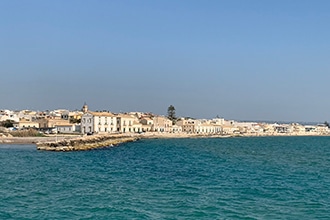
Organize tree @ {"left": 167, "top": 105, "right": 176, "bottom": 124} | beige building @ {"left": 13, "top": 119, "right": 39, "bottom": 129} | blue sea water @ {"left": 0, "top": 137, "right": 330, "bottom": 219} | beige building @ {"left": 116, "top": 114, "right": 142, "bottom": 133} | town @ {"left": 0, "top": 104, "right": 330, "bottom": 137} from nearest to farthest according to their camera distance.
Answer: blue sea water @ {"left": 0, "top": 137, "right": 330, "bottom": 219}, town @ {"left": 0, "top": 104, "right": 330, "bottom": 137}, beige building @ {"left": 13, "top": 119, "right": 39, "bottom": 129}, beige building @ {"left": 116, "top": 114, "right": 142, "bottom": 133}, tree @ {"left": 167, "top": 105, "right": 176, "bottom": 124}

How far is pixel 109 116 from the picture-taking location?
9225 cm

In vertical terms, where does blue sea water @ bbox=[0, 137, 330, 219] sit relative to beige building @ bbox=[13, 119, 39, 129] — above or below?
below

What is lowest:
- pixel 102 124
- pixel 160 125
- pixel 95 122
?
pixel 160 125

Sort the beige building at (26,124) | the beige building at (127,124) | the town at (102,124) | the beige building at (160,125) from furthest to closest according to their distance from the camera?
the beige building at (160,125) < the beige building at (127,124) < the beige building at (26,124) < the town at (102,124)

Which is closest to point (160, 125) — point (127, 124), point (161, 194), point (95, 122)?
point (127, 124)

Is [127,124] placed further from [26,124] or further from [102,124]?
[26,124]

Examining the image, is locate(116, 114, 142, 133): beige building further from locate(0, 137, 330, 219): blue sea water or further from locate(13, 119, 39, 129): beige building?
locate(0, 137, 330, 219): blue sea water

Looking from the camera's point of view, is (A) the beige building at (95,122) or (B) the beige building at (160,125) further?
(B) the beige building at (160,125)

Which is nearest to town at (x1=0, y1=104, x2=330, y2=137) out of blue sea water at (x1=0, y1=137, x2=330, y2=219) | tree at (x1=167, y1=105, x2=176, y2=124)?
tree at (x1=167, y1=105, x2=176, y2=124)

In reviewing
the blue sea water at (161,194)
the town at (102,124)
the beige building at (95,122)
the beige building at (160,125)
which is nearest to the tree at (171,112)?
the town at (102,124)

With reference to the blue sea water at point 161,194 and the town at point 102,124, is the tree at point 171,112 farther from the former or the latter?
the blue sea water at point 161,194

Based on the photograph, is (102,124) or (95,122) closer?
(95,122)

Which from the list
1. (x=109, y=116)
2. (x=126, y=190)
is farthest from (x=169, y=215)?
(x=109, y=116)

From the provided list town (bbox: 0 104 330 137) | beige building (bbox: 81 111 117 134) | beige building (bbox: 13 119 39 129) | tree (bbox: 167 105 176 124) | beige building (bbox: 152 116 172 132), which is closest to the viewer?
beige building (bbox: 81 111 117 134)
